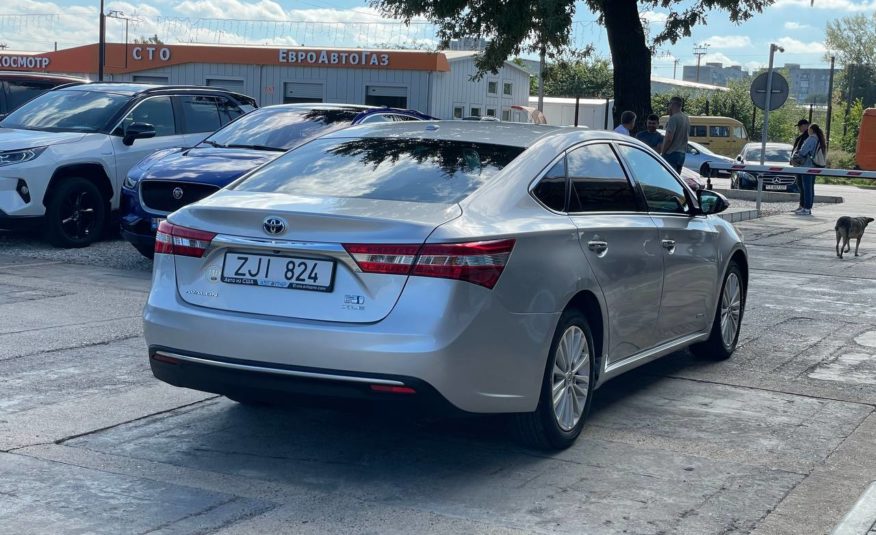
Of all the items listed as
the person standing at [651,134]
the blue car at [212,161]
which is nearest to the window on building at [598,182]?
the blue car at [212,161]

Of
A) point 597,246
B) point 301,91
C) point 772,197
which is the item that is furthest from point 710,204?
point 301,91

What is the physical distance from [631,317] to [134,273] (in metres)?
6.34

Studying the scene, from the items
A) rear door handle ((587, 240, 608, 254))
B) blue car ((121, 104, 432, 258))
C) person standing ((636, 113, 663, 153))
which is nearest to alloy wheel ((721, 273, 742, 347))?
rear door handle ((587, 240, 608, 254))

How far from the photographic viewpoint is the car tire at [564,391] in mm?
5469

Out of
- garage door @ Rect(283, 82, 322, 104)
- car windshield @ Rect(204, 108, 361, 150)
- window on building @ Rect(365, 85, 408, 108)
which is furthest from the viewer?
garage door @ Rect(283, 82, 322, 104)

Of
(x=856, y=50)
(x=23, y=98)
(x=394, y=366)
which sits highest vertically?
(x=856, y=50)

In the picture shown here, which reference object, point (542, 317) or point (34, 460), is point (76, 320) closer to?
point (34, 460)

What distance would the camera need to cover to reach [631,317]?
20.8ft

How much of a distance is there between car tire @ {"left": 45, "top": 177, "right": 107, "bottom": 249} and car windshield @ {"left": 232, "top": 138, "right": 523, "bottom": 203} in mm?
7371

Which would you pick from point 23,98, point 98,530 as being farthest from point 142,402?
point 23,98

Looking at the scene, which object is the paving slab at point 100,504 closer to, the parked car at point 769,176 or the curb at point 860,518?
the curb at point 860,518

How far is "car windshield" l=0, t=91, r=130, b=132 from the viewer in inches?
531

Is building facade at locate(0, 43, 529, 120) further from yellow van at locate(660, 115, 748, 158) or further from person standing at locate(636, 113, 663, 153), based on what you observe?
person standing at locate(636, 113, 663, 153)

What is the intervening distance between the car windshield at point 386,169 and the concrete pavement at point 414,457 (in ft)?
3.45
